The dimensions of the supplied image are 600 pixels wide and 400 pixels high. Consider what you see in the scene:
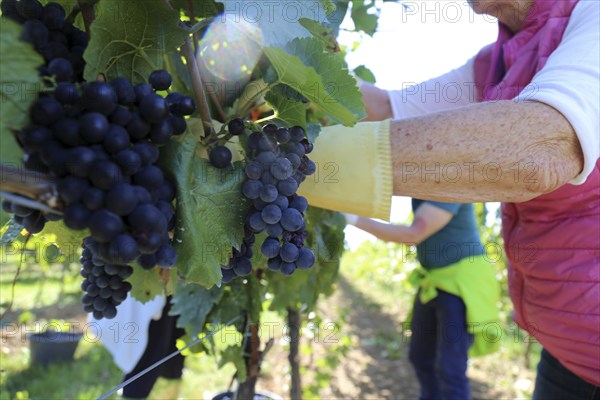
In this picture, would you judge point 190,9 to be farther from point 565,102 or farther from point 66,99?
point 565,102

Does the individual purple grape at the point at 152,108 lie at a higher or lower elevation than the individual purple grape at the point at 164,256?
higher

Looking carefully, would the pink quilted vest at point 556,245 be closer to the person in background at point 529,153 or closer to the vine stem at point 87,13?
the person in background at point 529,153

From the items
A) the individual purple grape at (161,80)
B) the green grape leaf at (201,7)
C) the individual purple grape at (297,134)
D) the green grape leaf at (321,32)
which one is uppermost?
the green grape leaf at (321,32)

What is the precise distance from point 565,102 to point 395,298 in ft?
22.1

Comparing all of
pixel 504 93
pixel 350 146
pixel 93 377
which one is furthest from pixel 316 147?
pixel 93 377

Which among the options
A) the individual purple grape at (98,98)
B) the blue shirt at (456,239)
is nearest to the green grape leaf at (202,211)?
the individual purple grape at (98,98)

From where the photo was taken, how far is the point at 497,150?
0.91 m

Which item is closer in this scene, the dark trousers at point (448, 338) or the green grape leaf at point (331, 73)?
the green grape leaf at point (331, 73)

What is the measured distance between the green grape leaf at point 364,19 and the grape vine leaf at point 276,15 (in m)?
0.85

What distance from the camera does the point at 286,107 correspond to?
87cm

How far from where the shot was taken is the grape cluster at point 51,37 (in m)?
0.59

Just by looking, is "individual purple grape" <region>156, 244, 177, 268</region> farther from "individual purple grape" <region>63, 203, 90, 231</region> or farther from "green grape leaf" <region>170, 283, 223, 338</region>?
"green grape leaf" <region>170, 283, 223, 338</region>

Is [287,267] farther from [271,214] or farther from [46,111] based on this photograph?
[46,111]

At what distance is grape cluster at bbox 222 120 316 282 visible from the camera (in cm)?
71
